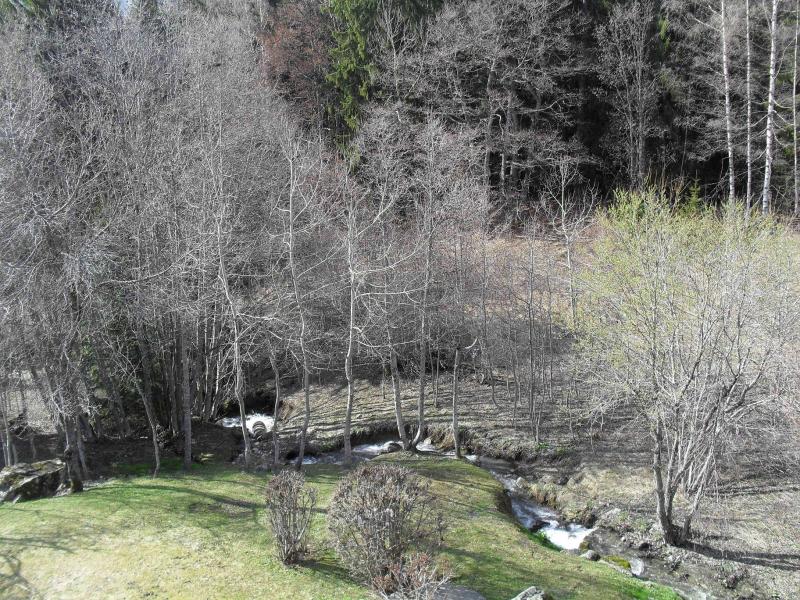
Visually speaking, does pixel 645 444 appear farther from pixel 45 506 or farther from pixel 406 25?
pixel 406 25

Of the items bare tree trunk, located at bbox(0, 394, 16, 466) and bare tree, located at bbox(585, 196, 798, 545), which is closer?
bare tree, located at bbox(585, 196, 798, 545)

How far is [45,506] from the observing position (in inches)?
419

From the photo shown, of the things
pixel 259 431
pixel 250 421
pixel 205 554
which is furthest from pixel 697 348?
pixel 250 421

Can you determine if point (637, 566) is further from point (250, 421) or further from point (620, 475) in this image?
point (250, 421)

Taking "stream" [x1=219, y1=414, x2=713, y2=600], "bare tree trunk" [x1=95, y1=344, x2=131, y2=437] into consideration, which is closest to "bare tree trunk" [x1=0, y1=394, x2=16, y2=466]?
"bare tree trunk" [x1=95, y1=344, x2=131, y2=437]

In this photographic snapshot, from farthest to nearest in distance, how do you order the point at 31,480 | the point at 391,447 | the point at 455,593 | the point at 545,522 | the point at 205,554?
the point at 391,447 → the point at 545,522 → the point at 31,480 → the point at 205,554 → the point at 455,593

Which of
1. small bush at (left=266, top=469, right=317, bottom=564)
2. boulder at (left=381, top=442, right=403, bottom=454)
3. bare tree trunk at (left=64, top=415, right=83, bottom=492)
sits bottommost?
boulder at (left=381, top=442, right=403, bottom=454)

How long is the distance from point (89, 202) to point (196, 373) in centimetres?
555

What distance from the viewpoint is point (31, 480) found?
37.7 ft

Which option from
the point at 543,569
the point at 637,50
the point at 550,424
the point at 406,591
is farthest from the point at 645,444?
the point at 637,50

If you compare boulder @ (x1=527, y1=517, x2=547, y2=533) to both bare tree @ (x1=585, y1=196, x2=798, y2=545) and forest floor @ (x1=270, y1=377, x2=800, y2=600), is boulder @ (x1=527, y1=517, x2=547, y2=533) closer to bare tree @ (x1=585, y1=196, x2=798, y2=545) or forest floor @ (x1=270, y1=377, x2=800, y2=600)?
forest floor @ (x1=270, y1=377, x2=800, y2=600)

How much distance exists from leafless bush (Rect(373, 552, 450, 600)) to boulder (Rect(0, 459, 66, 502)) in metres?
8.04

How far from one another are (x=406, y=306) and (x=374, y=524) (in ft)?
40.3

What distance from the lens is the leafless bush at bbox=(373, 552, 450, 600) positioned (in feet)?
20.8
